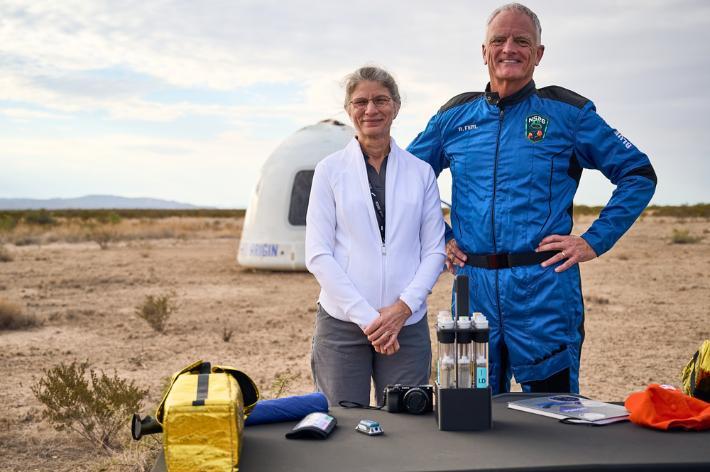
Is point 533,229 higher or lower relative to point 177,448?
higher

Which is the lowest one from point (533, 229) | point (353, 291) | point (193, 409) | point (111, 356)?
point (111, 356)

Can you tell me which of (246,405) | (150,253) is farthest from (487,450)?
(150,253)

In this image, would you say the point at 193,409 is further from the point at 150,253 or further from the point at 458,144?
the point at 150,253

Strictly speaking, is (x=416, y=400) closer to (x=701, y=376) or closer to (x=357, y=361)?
(x=357, y=361)

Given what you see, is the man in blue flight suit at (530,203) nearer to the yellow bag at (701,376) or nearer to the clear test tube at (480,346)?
the yellow bag at (701,376)

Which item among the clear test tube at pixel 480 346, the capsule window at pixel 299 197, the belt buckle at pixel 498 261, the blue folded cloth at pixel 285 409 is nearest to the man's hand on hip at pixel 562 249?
the belt buckle at pixel 498 261

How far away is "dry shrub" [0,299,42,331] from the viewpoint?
8.69m

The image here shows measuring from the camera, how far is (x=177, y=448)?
6.23 ft

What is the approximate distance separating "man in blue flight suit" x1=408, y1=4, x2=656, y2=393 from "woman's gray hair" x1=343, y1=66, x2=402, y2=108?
0.42 meters

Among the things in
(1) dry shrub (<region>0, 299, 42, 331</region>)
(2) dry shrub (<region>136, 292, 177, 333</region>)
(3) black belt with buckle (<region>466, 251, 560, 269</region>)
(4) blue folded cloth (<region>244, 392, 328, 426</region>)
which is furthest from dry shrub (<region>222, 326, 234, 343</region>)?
(4) blue folded cloth (<region>244, 392, 328, 426</region>)

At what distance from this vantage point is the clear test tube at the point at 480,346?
7.18 ft

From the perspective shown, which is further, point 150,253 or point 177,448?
point 150,253

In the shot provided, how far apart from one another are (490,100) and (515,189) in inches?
16.5

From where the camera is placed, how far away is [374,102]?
9.38 ft
